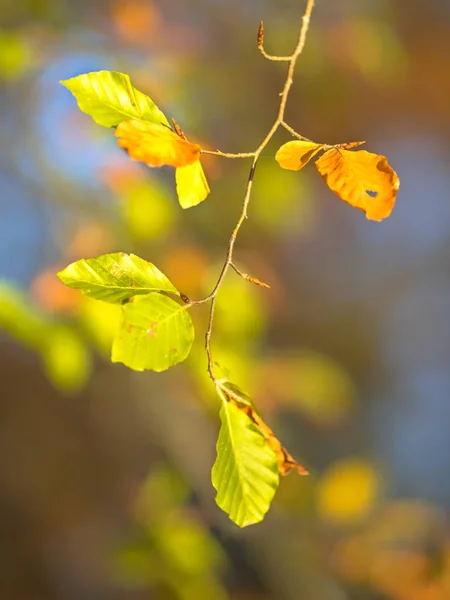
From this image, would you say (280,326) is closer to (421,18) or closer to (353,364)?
(353,364)

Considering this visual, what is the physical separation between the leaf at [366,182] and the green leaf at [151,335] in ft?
0.43

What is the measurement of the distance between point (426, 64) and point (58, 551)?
2.66 m

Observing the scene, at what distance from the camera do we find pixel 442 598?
1.82 m

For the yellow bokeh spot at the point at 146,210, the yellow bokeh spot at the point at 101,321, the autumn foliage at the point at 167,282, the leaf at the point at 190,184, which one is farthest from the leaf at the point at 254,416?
the yellow bokeh spot at the point at 146,210

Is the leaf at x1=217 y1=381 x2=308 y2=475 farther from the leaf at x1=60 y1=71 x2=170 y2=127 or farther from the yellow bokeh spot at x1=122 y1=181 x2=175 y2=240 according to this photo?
the yellow bokeh spot at x1=122 y1=181 x2=175 y2=240

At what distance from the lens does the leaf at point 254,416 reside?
389 mm

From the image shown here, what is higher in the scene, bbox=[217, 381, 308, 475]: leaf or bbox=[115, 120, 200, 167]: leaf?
bbox=[115, 120, 200, 167]: leaf

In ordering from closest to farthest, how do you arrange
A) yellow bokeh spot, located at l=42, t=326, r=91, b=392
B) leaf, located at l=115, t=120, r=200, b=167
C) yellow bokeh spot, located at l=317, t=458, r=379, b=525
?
1. leaf, located at l=115, t=120, r=200, b=167
2. yellow bokeh spot, located at l=42, t=326, r=91, b=392
3. yellow bokeh spot, located at l=317, t=458, r=379, b=525

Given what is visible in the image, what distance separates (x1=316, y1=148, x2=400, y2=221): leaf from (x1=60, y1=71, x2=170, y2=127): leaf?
13 centimetres

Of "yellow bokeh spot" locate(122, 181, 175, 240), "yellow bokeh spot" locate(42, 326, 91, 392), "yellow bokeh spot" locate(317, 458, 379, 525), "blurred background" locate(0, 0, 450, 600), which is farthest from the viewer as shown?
"yellow bokeh spot" locate(317, 458, 379, 525)

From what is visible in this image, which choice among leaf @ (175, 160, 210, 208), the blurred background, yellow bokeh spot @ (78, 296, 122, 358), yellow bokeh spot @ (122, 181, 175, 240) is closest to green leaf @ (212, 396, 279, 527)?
leaf @ (175, 160, 210, 208)

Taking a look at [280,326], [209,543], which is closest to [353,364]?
[280,326]

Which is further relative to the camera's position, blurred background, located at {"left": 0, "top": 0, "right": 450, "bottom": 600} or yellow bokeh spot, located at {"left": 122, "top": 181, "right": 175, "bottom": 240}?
blurred background, located at {"left": 0, "top": 0, "right": 450, "bottom": 600}

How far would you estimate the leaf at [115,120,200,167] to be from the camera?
1.13 feet
